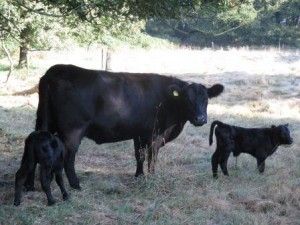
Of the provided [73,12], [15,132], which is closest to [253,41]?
[15,132]

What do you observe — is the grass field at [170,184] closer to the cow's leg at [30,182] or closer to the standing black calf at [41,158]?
the cow's leg at [30,182]

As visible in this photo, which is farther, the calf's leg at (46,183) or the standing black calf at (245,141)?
the standing black calf at (245,141)

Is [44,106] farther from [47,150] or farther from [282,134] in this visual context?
[282,134]

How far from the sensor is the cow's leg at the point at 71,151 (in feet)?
25.0

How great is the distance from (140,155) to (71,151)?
1451 millimetres

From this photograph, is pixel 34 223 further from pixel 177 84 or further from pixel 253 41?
pixel 253 41

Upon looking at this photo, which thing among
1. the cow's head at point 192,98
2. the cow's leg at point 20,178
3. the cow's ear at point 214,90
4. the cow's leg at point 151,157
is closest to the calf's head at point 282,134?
the cow's ear at point 214,90

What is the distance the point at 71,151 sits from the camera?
25.1ft

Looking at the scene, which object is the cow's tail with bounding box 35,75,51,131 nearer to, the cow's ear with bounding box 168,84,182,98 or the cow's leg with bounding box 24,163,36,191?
the cow's leg with bounding box 24,163,36,191

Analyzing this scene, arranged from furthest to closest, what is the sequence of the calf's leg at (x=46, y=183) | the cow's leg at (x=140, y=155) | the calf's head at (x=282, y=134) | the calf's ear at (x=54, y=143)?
the calf's head at (x=282, y=134), the cow's leg at (x=140, y=155), the calf's ear at (x=54, y=143), the calf's leg at (x=46, y=183)

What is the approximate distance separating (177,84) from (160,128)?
0.89m

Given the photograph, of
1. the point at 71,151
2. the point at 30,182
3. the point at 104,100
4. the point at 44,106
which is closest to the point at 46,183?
the point at 30,182

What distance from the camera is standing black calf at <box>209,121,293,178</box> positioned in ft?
30.0

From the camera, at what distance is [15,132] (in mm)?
12039
